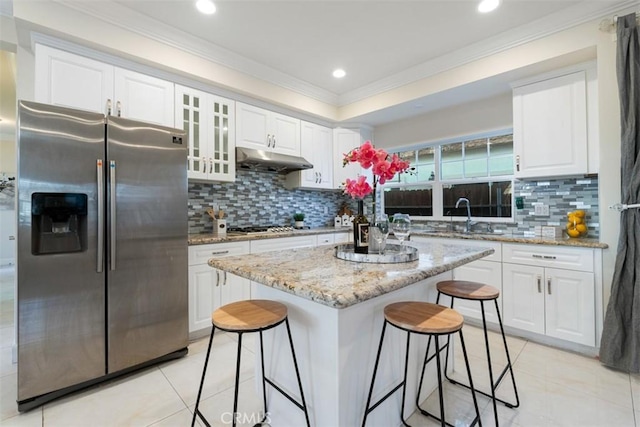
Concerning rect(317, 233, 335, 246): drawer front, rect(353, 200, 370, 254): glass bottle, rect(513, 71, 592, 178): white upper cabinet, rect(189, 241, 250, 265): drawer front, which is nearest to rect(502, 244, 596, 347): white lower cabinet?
rect(513, 71, 592, 178): white upper cabinet

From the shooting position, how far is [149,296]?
7.05 ft

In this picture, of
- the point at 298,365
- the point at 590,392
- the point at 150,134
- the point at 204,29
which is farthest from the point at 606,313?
the point at 204,29

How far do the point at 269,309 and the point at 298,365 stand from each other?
32 centimetres

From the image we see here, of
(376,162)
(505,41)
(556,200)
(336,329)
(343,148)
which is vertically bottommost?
(336,329)

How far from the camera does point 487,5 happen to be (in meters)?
2.30

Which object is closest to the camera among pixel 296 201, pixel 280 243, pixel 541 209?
pixel 541 209

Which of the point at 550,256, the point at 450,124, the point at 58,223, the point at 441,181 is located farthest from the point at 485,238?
the point at 58,223

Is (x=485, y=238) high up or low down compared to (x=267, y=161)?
down

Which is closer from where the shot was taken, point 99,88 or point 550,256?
point 99,88

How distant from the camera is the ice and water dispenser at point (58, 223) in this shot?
176 centimetres

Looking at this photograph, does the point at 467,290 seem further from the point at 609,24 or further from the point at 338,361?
the point at 609,24

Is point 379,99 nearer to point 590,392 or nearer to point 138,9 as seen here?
point 138,9

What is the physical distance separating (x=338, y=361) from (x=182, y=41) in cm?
301

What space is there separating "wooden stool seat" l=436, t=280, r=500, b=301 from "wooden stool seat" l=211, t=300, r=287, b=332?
3.32 feet
